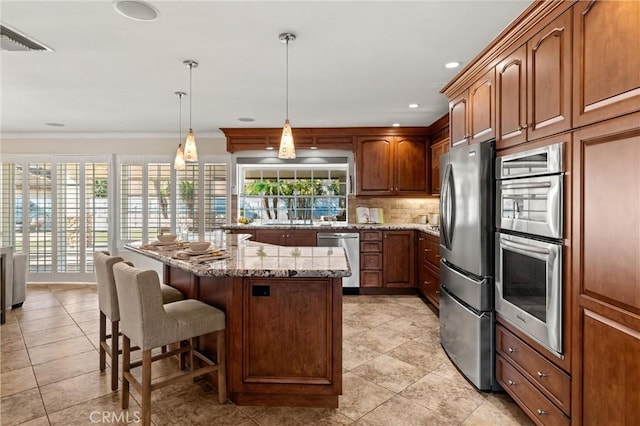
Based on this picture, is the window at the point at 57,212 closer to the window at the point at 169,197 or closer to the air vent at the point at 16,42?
Answer: the window at the point at 169,197

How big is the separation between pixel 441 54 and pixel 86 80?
A: 10.6ft

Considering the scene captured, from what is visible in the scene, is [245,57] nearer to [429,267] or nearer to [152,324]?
[152,324]

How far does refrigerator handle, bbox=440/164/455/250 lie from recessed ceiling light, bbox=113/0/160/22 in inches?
92.4

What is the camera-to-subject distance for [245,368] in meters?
2.19

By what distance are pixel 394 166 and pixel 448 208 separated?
8.56 ft

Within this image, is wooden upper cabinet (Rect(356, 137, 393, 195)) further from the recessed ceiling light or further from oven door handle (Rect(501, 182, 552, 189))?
the recessed ceiling light

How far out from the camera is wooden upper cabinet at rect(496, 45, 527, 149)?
2074 millimetres

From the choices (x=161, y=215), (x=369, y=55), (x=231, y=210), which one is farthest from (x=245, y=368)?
(x=161, y=215)

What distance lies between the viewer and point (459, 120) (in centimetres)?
294

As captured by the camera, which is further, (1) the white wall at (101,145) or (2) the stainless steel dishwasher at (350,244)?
(1) the white wall at (101,145)

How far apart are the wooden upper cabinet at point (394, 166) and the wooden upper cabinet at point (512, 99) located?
9.90 feet

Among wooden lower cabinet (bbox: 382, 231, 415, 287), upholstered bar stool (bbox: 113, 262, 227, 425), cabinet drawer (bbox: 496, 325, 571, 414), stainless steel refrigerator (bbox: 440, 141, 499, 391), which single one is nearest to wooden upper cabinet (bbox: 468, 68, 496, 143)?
stainless steel refrigerator (bbox: 440, 141, 499, 391)

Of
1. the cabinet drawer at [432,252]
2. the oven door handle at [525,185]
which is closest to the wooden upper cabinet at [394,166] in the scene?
the cabinet drawer at [432,252]

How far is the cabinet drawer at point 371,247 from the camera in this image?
5059 millimetres
